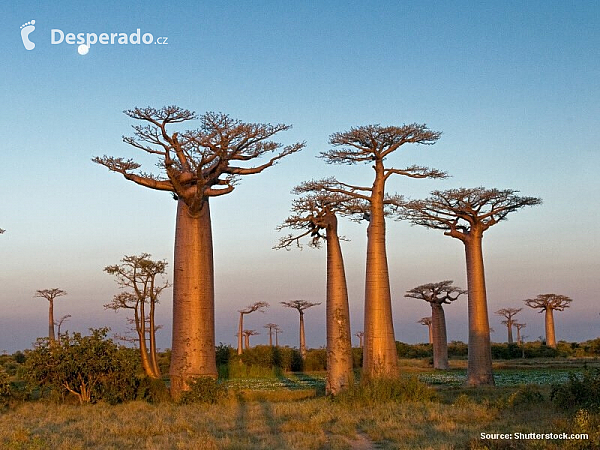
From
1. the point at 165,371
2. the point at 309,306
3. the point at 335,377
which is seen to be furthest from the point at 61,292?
the point at 335,377

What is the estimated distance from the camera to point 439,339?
33031 millimetres

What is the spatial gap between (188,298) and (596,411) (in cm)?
745

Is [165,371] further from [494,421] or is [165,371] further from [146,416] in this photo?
[494,421]

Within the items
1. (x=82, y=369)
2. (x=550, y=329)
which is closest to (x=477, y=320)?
(x=82, y=369)

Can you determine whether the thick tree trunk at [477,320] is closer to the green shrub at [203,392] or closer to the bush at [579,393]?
the bush at [579,393]

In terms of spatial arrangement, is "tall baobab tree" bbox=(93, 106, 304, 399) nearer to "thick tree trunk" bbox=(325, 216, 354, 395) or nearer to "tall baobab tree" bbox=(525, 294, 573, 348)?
"thick tree trunk" bbox=(325, 216, 354, 395)

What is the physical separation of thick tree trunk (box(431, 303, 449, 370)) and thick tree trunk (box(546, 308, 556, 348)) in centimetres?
1673

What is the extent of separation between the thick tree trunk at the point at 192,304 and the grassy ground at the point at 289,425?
928mm

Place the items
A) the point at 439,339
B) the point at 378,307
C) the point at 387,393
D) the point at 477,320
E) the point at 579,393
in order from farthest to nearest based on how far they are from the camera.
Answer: the point at 439,339 < the point at 477,320 < the point at 378,307 < the point at 387,393 < the point at 579,393

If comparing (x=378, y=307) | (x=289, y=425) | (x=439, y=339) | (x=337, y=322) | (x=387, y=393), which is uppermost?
(x=378, y=307)

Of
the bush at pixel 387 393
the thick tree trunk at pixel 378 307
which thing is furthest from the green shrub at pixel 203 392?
the thick tree trunk at pixel 378 307

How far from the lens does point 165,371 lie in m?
32.7

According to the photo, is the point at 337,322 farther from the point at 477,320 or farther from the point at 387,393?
the point at 477,320

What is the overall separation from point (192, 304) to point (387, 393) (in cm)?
399
